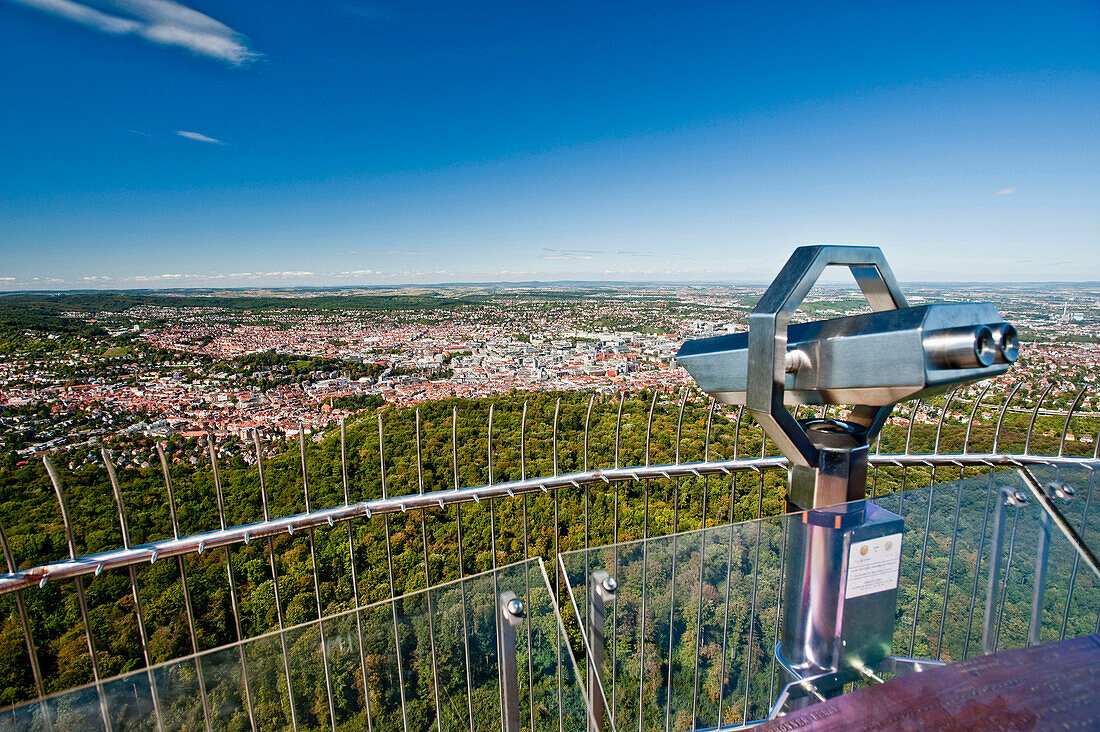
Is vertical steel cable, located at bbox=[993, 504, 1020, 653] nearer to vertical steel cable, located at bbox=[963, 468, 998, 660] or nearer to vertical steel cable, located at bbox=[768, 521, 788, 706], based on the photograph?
vertical steel cable, located at bbox=[963, 468, 998, 660]

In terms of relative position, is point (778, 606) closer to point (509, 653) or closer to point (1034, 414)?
point (509, 653)

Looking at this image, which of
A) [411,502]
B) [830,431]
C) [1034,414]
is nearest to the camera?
[830,431]

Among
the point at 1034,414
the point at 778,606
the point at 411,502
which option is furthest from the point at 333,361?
the point at 778,606

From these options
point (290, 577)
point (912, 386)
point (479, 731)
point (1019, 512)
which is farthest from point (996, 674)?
point (290, 577)

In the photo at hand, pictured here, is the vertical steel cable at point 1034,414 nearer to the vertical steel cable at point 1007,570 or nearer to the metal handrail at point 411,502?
the metal handrail at point 411,502

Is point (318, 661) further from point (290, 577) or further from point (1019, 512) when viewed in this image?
point (290, 577)

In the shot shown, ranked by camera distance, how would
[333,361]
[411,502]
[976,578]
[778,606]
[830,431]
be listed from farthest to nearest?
[333,361], [411,502], [976,578], [778,606], [830,431]

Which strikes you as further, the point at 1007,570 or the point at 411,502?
the point at 411,502
